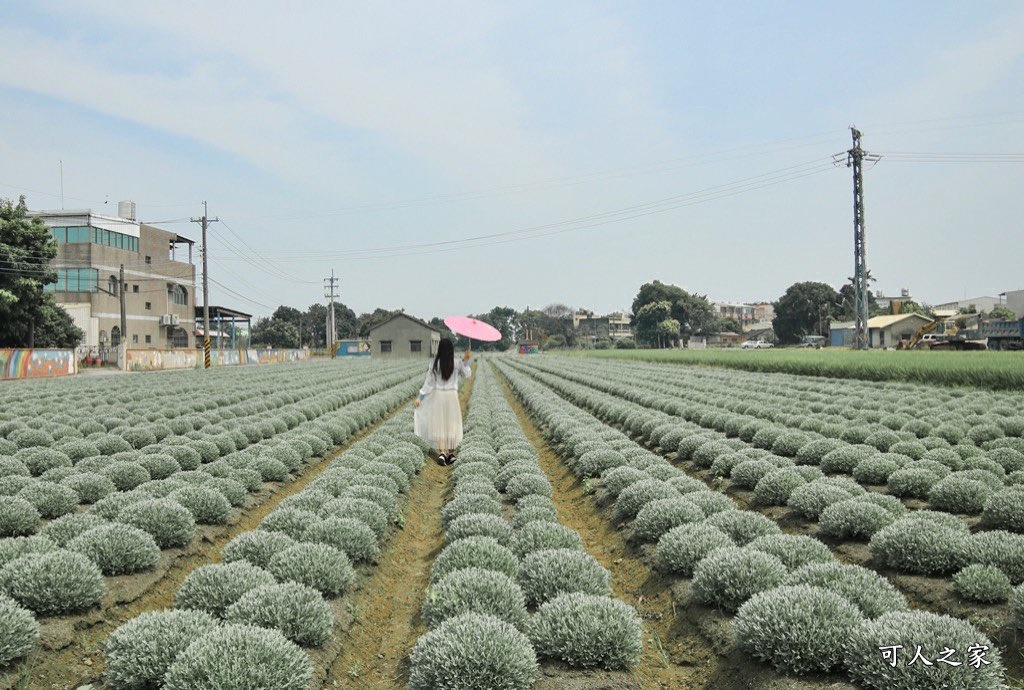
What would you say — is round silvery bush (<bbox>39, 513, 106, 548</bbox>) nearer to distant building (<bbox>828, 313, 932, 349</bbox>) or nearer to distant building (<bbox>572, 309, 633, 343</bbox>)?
distant building (<bbox>828, 313, 932, 349</bbox>)

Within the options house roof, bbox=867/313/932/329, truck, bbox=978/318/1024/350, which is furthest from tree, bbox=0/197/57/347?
house roof, bbox=867/313/932/329

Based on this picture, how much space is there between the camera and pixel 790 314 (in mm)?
104938

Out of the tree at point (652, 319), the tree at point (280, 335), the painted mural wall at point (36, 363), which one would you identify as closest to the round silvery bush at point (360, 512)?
the painted mural wall at point (36, 363)

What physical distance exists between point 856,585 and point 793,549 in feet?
3.71

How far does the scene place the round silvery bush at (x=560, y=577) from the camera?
5.87 meters

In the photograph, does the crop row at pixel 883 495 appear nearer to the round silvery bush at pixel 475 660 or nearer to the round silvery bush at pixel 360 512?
the round silvery bush at pixel 475 660

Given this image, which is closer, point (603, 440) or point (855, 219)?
point (603, 440)

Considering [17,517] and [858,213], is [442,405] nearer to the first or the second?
[17,517]

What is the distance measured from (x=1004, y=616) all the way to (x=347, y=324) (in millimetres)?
146422

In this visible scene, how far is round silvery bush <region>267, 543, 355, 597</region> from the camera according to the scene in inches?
237

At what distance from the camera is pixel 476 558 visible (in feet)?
20.9

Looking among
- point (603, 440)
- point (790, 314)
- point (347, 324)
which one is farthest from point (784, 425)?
point (347, 324)

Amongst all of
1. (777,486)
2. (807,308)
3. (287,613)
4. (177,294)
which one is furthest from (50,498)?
(807,308)

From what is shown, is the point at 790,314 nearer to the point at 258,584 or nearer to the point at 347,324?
the point at 347,324
